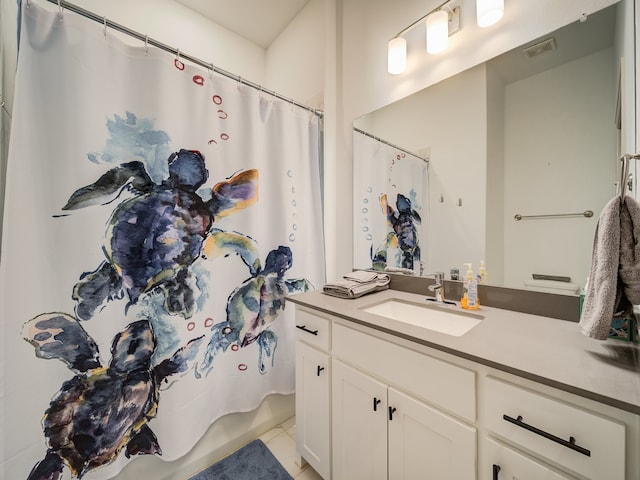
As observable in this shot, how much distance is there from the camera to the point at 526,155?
40.1 inches

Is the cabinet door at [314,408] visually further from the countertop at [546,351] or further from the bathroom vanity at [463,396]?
the countertop at [546,351]

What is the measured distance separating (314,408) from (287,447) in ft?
1.74

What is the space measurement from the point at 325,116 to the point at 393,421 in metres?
1.71

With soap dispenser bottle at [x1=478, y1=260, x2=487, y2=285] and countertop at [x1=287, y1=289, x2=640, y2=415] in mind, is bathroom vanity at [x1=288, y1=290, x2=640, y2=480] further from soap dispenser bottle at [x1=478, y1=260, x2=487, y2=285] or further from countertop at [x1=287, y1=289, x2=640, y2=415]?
soap dispenser bottle at [x1=478, y1=260, x2=487, y2=285]

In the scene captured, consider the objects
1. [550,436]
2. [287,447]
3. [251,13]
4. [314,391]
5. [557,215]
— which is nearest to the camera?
[550,436]

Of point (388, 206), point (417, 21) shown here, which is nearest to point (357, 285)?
point (388, 206)

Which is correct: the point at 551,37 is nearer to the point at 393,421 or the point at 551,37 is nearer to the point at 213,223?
the point at 393,421

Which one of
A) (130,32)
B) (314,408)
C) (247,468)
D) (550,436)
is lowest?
(247,468)

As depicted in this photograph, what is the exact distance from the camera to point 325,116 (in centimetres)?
175

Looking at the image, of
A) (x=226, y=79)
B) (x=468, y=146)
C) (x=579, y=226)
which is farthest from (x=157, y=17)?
(x=579, y=226)

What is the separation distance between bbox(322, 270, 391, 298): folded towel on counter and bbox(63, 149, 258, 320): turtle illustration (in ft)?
2.27

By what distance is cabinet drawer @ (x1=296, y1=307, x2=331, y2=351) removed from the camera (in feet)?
3.70

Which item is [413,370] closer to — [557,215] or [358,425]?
[358,425]

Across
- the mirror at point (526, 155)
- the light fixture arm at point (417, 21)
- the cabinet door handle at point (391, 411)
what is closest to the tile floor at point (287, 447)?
the cabinet door handle at point (391, 411)
